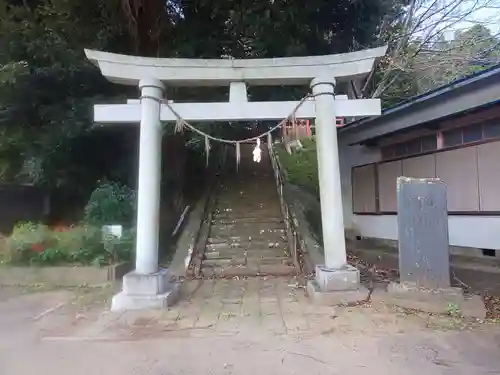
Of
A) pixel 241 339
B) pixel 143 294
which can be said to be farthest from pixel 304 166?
pixel 241 339

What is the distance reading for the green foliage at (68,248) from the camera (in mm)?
8906

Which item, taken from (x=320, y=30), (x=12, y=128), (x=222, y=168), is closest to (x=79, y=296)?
(x=12, y=128)

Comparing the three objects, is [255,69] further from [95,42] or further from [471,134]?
[95,42]

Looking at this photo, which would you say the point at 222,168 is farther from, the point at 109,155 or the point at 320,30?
the point at 320,30

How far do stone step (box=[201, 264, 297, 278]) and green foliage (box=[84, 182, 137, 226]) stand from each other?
7.44 feet

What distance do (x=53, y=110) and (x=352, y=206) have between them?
8.95 m

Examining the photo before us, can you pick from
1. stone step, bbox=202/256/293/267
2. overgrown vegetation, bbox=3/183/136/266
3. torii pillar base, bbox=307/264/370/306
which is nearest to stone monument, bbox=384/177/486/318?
torii pillar base, bbox=307/264/370/306

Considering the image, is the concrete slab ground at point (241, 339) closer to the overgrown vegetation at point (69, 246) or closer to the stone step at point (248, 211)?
the overgrown vegetation at point (69, 246)

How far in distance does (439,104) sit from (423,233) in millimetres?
3775

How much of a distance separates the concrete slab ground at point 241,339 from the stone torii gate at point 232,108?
0.94 meters

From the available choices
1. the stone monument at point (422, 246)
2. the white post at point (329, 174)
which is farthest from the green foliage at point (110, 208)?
the stone monument at point (422, 246)

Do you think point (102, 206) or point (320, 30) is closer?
point (102, 206)

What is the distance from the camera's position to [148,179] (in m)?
7.03

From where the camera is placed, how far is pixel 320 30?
1088 cm
